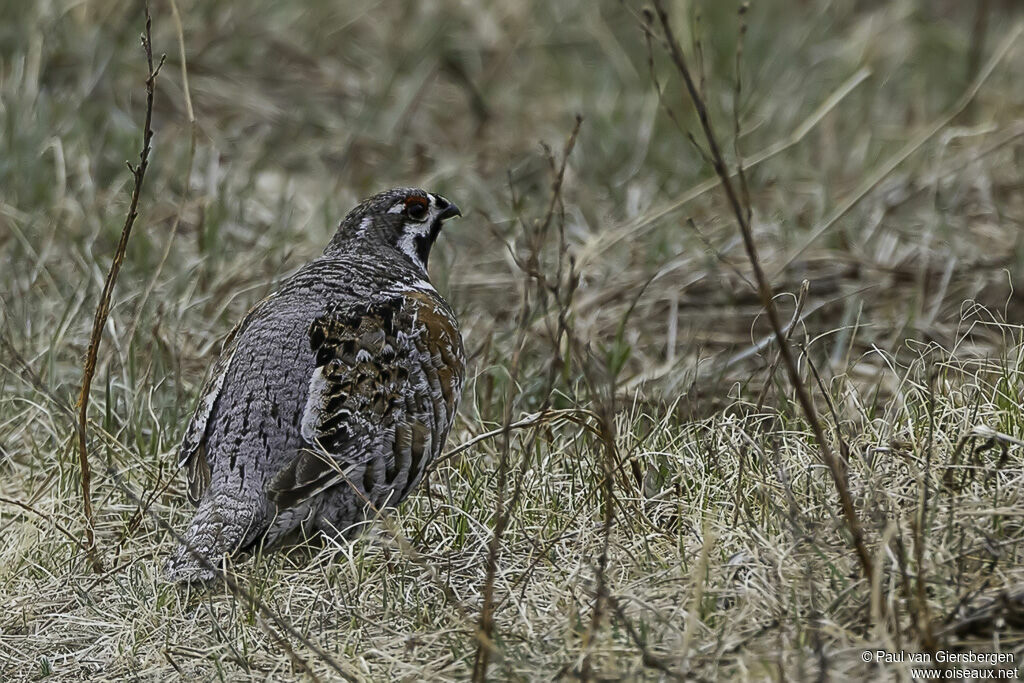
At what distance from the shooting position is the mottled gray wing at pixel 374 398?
3.95 m

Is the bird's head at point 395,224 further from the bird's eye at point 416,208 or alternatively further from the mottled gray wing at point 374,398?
the mottled gray wing at point 374,398

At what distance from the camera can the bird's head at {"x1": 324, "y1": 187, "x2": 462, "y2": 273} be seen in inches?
186

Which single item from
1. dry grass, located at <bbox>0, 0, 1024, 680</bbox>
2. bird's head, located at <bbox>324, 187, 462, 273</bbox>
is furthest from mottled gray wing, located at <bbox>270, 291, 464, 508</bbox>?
bird's head, located at <bbox>324, 187, 462, 273</bbox>

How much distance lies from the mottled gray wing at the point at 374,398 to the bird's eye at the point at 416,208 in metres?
0.59

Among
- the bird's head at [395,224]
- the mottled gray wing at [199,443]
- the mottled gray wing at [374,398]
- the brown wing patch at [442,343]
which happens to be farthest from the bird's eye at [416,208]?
the mottled gray wing at [199,443]

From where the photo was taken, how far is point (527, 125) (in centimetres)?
886

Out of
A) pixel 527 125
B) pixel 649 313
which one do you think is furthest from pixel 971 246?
pixel 527 125

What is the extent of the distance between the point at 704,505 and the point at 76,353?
119 inches

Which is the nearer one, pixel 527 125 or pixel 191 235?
pixel 191 235

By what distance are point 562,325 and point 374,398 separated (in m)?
0.82

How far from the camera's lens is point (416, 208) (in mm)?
4848

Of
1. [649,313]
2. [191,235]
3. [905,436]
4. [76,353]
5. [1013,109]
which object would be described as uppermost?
[1013,109]

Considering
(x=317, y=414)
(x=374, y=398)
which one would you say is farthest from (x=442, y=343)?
(x=317, y=414)

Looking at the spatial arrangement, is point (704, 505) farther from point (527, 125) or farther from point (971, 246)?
point (527, 125)
